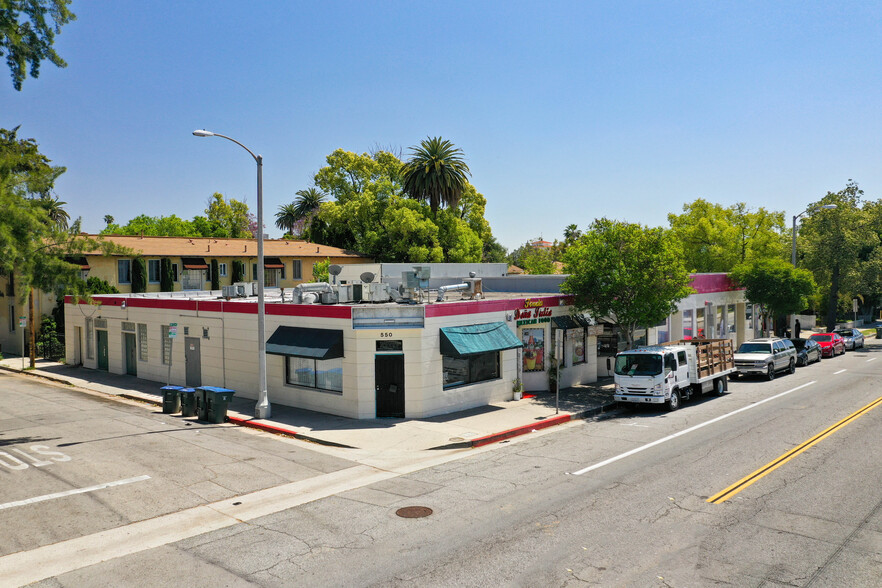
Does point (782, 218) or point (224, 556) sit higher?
point (782, 218)

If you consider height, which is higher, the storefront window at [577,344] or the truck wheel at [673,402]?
the storefront window at [577,344]

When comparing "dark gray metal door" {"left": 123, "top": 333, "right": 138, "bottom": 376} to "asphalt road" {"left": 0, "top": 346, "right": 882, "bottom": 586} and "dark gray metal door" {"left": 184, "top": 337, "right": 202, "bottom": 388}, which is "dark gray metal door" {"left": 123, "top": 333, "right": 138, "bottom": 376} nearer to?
"dark gray metal door" {"left": 184, "top": 337, "right": 202, "bottom": 388}

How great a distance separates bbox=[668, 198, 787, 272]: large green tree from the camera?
153 feet

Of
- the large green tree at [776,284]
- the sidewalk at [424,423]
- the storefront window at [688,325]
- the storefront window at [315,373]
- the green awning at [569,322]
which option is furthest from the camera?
the large green tree at [776,284]

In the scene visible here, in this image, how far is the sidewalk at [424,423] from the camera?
1695 cm

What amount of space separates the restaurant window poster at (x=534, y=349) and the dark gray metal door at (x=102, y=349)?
2187cm

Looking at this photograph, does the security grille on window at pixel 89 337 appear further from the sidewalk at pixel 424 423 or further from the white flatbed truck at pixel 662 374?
the white flatbed truck at pixel 662 374

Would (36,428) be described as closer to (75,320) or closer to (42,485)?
(42,485)

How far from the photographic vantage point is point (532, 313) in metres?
24.2

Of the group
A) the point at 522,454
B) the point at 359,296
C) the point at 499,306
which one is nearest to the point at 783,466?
the point at 522,454

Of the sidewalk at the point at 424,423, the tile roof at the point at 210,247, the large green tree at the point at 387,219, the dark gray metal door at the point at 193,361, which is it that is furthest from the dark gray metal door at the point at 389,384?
the large green tree at the point at 387,219

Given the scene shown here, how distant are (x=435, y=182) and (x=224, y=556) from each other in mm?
51932

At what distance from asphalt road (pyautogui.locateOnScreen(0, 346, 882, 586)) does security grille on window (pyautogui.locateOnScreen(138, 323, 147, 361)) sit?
35.3 feet

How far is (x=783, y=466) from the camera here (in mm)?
13898
